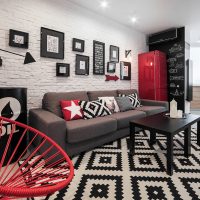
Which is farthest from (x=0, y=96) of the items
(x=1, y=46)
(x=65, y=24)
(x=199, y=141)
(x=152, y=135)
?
(x=199, y=141)

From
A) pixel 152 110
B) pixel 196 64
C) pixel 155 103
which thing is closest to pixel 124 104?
pixel 152 110

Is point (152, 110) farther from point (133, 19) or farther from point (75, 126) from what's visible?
point (133, 19)

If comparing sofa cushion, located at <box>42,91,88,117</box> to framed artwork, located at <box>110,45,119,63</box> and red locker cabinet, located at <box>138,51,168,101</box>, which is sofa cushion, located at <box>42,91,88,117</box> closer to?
framed artwork, located at <box>110,45,119,63</box>

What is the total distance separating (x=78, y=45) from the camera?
3260mm

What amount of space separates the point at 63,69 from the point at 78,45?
0.60m

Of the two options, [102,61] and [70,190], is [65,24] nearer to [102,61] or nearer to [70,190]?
[102,61]

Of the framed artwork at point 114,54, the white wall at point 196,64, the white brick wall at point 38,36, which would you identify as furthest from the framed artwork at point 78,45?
the white wall at point 196,64

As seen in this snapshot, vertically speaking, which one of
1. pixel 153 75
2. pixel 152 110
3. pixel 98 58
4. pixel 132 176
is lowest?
pixel 132 176

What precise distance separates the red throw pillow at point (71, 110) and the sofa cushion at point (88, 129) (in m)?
0.27

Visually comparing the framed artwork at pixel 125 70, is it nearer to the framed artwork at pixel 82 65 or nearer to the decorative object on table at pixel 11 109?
the framed artwork at pixel 82 65

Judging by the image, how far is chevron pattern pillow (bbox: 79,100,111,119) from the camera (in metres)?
2.69

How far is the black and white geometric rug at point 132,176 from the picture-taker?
1463mm

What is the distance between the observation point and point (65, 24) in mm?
3090

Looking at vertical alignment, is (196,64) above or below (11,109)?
above
